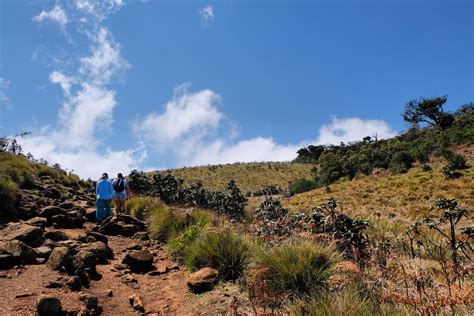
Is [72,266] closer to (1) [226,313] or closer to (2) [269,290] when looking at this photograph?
(1) [226,313]

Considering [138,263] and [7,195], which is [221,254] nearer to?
[138,263]

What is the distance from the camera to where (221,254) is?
664 cm

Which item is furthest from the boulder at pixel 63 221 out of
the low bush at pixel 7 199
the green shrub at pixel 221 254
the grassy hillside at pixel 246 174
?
Result: the grassy hillside at pixel 246 174

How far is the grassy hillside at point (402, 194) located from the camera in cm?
2155

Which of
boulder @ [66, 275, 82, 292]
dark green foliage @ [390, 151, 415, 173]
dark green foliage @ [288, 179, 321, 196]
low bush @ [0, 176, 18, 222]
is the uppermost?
dark green foliage @ [390, 151, 415, 173]

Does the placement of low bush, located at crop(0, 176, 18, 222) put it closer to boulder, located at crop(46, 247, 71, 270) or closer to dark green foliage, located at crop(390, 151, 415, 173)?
boulder, located at crop(46, 247, 71, 270)

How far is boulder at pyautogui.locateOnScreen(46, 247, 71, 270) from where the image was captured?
589 centimetres

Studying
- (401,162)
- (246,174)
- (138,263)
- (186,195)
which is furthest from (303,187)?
(138,263)

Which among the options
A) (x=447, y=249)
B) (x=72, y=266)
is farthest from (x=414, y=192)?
(x=72, y=266)

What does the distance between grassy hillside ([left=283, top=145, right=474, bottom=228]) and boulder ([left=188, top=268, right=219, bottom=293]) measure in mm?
13475

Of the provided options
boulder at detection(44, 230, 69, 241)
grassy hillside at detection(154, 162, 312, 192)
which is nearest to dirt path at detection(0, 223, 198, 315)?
boulder at detection(44, 230, 69, 241)

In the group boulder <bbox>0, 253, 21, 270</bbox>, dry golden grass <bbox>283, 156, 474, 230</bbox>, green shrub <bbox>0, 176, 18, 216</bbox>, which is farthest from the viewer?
dry golden grass <bbox>283, 156, 474, 230</bbox>

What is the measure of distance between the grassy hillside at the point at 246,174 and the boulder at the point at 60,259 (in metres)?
43.0

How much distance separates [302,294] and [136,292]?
114 inches
